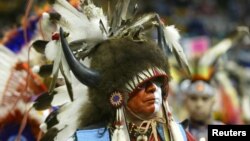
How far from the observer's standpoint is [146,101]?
307 centimetres

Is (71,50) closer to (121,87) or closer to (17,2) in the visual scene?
(121,87)

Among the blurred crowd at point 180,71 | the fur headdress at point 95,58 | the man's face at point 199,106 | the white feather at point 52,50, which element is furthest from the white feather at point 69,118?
the man's face at point 199,106

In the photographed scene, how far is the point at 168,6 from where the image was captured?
1169 cm

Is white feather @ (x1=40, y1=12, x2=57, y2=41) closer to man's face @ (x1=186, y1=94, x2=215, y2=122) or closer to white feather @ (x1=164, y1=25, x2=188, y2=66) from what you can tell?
white feather @ (x1=164, y1=25, x2=188, y2=66)

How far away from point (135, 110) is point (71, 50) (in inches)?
13.0

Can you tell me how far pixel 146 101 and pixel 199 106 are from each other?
1957mm

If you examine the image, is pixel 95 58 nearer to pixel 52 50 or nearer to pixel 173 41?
pixel 52 50

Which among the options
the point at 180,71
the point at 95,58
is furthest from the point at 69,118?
the point at 180,71

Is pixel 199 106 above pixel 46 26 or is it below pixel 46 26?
above

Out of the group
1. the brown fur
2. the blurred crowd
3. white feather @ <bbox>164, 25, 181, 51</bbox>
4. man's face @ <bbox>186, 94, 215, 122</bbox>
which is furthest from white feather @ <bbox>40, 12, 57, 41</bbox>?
man's face @ <bbox>186, 94, 215, 122</bbox>

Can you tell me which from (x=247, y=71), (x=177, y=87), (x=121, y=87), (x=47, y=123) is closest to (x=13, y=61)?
(x=47, y=123)

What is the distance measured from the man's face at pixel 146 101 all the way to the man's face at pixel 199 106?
186 cm

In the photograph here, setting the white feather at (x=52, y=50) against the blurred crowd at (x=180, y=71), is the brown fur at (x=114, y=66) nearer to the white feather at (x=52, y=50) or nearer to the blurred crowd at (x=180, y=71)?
the white feather at (x=52, y=50)

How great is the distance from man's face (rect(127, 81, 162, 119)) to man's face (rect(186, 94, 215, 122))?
1.86m
